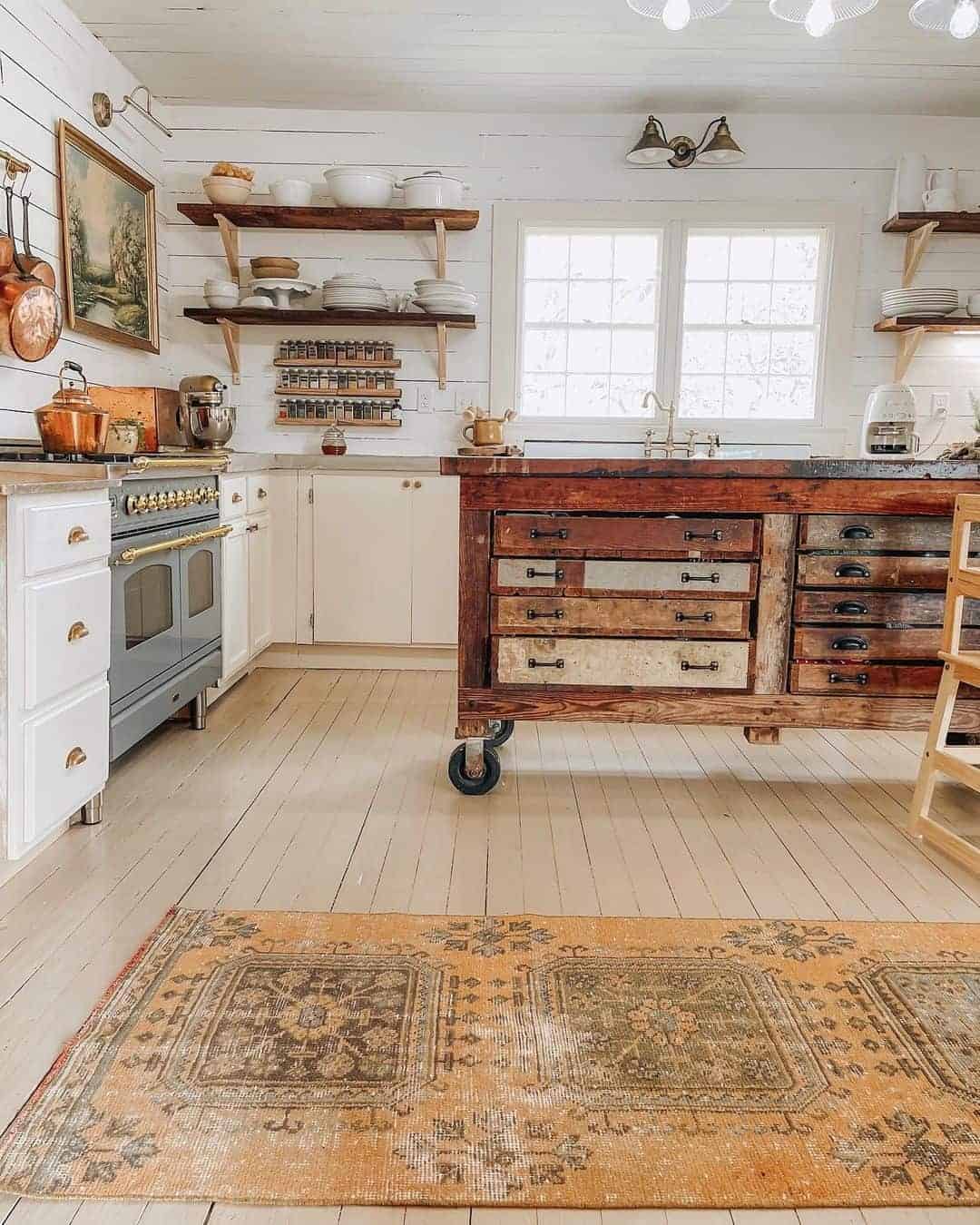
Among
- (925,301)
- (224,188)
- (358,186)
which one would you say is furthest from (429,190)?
(925,301)

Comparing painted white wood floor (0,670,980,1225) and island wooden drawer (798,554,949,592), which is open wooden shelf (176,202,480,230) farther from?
island wooden drawer (798,554,949,592)

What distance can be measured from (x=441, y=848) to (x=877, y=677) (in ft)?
4.33

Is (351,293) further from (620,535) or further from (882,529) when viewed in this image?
(882,529)

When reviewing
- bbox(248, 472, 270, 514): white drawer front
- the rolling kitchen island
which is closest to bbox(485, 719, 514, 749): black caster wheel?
the rolling kitchen island

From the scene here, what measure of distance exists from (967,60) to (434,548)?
2869 mm

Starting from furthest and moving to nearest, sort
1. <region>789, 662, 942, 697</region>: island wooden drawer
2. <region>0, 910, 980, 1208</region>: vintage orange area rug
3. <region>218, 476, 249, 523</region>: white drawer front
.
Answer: <region>218, 476, 249, 523</region>: white drawer front
<region>789, 662, 942, 697</region>: island wooden drawer
<region>0, 910, 980, 1208</region>: vintage orange area rug

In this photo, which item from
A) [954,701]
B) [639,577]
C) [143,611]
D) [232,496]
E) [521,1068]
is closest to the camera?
[521,1068]

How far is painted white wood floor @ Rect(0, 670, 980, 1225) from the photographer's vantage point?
169 cm

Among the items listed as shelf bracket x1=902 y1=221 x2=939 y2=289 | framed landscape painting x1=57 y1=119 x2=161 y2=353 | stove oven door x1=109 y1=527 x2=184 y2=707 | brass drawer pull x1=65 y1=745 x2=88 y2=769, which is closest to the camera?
brass drawer pull x1=65 y1=745 x2=88 y2=769

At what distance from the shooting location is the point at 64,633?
2.31 metres

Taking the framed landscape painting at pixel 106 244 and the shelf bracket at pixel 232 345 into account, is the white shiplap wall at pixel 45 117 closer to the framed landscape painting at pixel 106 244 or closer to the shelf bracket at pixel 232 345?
the framed landscape painting at pixel 106 244

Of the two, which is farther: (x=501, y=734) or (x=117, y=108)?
(x=117, y=108)

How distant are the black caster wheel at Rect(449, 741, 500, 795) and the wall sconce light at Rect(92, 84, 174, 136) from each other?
2779mm

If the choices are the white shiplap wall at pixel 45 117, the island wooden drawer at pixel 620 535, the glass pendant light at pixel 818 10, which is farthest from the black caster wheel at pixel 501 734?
the glass pendant light at pixel 818 10
